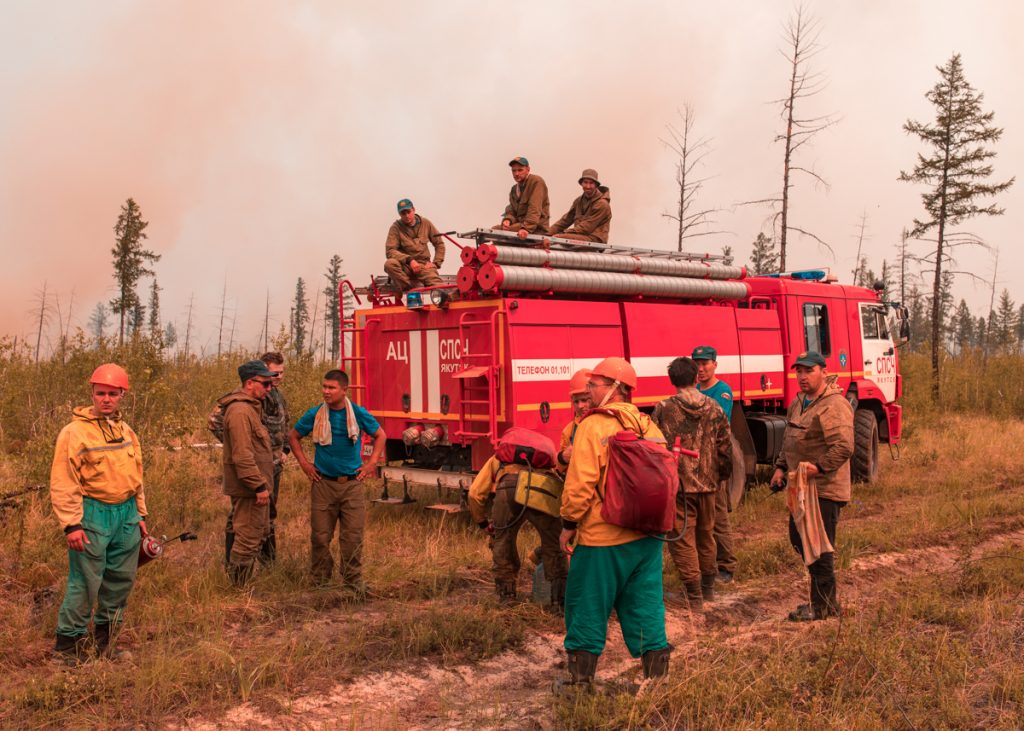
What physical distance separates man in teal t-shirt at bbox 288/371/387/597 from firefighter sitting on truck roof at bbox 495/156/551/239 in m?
4.44

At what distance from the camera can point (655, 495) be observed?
14.1 feet

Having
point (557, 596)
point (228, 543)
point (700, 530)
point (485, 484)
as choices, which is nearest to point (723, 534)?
point (700, 530)

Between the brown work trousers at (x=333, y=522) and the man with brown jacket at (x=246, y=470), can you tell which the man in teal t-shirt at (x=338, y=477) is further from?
Answer: the man with brown jacket at (x=246, y=470)

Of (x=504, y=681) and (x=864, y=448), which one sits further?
(x=864, y=448)

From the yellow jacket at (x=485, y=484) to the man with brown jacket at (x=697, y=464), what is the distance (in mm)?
1367

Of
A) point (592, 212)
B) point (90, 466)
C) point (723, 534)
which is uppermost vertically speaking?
point (592, 212)

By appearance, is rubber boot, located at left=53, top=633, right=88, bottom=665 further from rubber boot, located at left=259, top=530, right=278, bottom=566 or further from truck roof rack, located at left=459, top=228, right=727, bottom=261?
truck roof rack, located at left=459, top=228, right=727, bottom=261

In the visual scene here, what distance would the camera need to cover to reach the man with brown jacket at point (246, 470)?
650cm

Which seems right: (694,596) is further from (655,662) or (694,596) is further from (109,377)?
(109,377)

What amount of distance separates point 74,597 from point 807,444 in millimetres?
5071

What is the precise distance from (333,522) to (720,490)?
131 inches

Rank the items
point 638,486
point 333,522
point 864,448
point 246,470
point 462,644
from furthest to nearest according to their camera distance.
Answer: point 864,448 < point 333,522 < point 246,470 < point 462,644 < point 638,486

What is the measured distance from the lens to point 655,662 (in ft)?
15.0

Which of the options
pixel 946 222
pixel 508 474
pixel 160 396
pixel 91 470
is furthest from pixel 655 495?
pixel 946 222
